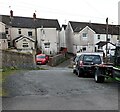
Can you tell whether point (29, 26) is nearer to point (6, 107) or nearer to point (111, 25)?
point (111, 25)

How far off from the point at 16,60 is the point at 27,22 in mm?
39130

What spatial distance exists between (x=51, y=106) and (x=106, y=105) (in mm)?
1782

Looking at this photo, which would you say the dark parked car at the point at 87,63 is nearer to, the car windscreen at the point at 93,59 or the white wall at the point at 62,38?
the car windscreen at the point at 93,59

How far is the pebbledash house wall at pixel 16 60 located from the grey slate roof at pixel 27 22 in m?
33.2

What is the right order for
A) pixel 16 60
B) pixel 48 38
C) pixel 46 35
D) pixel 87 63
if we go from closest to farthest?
pixel 87 63, pixel 16 60, pixel 46 35, pixel 48 38

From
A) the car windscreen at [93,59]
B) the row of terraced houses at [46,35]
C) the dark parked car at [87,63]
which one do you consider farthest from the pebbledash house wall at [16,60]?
the row of terraced houses at [46,35]

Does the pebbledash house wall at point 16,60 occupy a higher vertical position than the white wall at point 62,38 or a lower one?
lower

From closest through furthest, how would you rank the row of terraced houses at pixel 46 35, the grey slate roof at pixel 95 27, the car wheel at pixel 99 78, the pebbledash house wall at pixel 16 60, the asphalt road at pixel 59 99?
the asphalt road at pixel 59 99, the car wheel at pixel 99 78, the pebbledash house wall at pixel 16 60, the row of terraced houses at pixel 46 35, the grey slate roof at pixel 95 27

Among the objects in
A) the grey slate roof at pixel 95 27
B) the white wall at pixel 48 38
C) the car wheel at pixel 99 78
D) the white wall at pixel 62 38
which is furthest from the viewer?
the white wall at pixel 62 38

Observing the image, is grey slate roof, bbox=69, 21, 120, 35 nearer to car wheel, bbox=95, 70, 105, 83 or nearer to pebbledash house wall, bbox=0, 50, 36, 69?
pebbledash house wall, bbox=0, 50, 36, 69

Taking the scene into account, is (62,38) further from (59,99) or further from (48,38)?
(59,99)

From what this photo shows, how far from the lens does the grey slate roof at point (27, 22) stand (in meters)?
70.0

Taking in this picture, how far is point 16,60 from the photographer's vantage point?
113 feet

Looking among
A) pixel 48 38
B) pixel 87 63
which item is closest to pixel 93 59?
pixel 87 63
